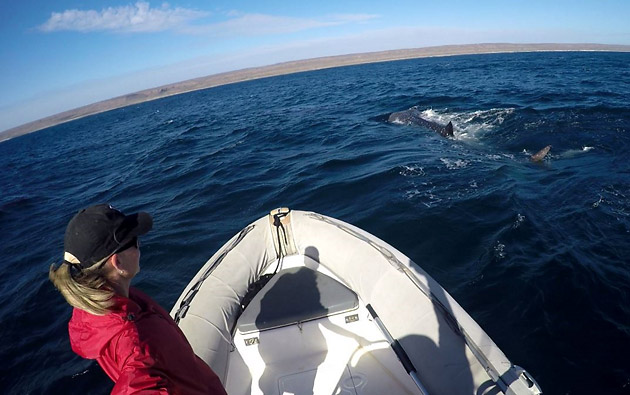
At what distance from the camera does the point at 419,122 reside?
61.6 ft

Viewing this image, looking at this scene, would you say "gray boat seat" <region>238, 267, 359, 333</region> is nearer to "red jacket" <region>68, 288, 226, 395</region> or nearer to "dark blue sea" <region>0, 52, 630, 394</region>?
"red jacket" <region>68, 288, 226, 395</region>

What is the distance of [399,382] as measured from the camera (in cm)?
377

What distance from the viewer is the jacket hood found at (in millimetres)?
1760

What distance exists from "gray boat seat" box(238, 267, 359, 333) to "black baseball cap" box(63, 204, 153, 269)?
2747mm

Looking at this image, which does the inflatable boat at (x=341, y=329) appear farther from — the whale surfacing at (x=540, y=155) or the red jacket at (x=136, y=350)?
the whale surfacing at (x=540, y=155)

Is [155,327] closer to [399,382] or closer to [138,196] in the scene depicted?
[399,382]

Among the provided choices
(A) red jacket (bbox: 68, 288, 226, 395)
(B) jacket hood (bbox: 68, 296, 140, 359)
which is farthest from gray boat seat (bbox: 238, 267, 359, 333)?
(B) jacket hood (bbox: 68, 296, 140, 359)

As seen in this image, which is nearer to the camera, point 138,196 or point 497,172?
point 497,172

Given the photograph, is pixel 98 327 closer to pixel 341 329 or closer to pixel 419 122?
pixel 341 329

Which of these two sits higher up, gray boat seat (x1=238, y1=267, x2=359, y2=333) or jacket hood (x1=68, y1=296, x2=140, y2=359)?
jacket hood (x1=68, y1=296, x2=140, y2=359)

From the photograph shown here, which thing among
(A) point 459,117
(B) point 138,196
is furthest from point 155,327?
(A) point 459,117

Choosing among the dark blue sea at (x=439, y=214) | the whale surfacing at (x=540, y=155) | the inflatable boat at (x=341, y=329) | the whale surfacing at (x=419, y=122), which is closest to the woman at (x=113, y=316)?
the inflatable boat at (x=341, y=329)

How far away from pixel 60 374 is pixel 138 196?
9.60 m

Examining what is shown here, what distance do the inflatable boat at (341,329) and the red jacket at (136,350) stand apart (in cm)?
199
